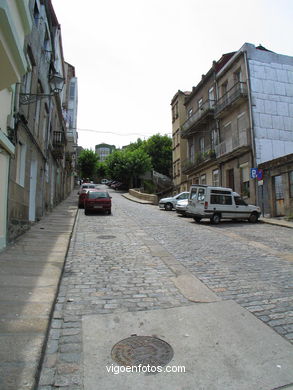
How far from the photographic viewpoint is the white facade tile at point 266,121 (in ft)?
63.7

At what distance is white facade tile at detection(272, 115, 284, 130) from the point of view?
1975 cm

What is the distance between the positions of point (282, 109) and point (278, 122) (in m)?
1.24

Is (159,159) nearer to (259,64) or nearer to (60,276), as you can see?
(259,64)

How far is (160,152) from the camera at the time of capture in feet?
168

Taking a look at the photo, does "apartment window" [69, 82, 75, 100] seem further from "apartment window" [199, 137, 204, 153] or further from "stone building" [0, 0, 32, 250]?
"stone building" [0, 0, 32, 250]

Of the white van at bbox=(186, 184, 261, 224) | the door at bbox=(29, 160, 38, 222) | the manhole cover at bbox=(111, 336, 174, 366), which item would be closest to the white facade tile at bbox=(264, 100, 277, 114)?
the white van at bbox=(186, 184, 261, 224)

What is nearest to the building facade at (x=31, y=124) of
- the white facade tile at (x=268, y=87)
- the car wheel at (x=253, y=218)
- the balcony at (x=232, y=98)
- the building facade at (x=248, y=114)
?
the car wheel at (x=253, y=218)

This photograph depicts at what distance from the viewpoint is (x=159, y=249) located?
7902mm

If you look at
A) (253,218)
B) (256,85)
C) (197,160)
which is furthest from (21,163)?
(197,160)

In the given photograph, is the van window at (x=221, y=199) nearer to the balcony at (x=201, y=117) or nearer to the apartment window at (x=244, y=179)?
the apartment window at (x=244, y=179)

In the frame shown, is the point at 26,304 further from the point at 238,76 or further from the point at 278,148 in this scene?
the point at 238,76

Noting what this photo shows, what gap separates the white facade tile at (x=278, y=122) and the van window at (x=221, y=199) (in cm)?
815

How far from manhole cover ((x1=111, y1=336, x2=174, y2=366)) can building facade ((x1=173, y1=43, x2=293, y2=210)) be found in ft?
55.6

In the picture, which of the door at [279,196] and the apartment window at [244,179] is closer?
the door at [279,196]
